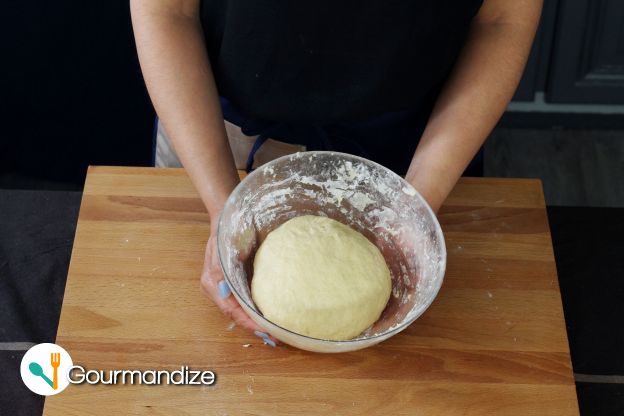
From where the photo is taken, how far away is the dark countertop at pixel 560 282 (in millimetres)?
1116

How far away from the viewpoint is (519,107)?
2.07m

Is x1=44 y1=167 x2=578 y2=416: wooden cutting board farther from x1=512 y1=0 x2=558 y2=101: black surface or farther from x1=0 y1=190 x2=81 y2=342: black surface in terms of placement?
x1=512 y1=0 x2=558 y2=101: black surface

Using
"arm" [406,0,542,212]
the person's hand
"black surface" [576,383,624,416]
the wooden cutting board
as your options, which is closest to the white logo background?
the wooden cutting board

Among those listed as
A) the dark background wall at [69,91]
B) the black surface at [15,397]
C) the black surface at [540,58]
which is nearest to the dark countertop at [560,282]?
the black surface at [15,397]

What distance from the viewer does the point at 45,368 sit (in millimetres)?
936

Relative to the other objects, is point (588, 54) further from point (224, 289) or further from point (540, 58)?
point (224, 289)

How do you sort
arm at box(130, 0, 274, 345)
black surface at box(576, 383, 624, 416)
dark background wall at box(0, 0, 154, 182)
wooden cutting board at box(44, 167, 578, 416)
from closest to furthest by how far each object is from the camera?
wooden cutting board at box(44, 167, 578, 416), arm at box(130, 0, 274, 345), black surface at box(576, 383, 624, 416), dark background wall at box(0, 0, 154, 182)

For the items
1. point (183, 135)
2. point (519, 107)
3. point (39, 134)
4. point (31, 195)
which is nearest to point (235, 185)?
point (183, 135)

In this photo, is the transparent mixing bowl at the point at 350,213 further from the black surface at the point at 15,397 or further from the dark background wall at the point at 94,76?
the dark background wall at the point at 94,76

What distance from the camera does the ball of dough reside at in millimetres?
878

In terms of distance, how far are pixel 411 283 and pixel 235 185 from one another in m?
0.28

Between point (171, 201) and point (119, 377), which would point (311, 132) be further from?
point (119, 377)

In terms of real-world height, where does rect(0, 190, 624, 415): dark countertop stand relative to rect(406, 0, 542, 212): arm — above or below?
below

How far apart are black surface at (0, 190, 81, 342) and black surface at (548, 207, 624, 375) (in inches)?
34.2
